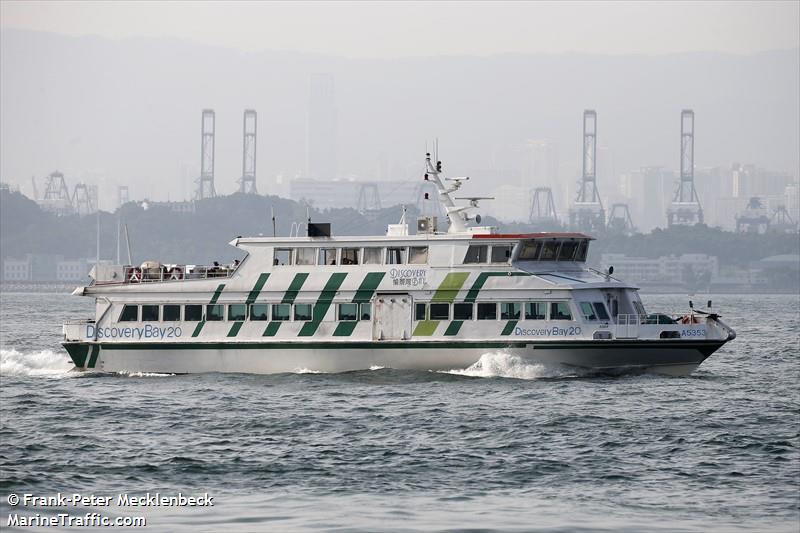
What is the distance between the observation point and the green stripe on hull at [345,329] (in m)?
39.1

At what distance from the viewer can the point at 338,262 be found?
39625 mm

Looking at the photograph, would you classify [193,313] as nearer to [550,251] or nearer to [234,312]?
[234,312]

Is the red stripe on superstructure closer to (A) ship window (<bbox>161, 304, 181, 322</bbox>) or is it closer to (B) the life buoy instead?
(A) ship window (<bbox>161, 304, 181, 322</bbox>)

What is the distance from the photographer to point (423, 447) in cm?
2778

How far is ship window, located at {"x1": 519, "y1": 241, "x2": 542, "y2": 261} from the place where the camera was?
39094 millimetres

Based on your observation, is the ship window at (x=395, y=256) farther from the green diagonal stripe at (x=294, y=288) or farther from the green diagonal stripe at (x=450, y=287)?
the green diagonal stripe at (x=294, y=288)

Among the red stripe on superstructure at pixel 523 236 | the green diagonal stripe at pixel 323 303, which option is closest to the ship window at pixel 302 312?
the green diagonal stripe at pixel 323 303

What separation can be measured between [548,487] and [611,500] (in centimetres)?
152

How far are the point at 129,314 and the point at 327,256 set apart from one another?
19.4ft

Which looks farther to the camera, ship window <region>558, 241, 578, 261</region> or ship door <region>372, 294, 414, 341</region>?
ship window <region>558, 241, 578, 261</region>

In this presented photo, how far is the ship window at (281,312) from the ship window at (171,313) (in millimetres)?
2788

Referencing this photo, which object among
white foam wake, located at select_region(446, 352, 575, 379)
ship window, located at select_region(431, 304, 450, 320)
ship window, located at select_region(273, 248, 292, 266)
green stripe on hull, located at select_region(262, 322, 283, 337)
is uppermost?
ship window, located at select_region(273, 248, 292, 266)

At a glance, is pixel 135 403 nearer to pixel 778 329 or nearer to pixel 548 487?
pixel 548 487

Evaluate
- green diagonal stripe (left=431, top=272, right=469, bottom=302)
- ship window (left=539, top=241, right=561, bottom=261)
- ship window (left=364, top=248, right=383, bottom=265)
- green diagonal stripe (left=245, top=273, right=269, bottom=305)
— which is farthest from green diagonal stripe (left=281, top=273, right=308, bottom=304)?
ship window (left=539, top=241, right=561, bottom=261)
